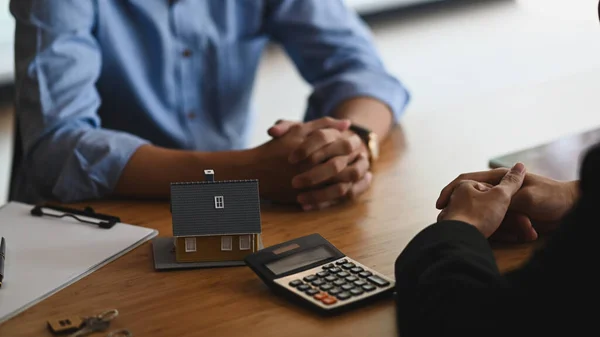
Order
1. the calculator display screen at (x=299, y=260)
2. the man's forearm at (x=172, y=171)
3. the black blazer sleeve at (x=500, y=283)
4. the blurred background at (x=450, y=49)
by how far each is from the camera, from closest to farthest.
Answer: the black blazer sleeve at (x=500, y=283), the calculator display screen at (x=299, y=260), the man's forearm at (x=172, y=171), the blurred background at (x=450, y=49)

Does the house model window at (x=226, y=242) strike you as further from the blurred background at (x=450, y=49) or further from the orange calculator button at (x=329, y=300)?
the blurred background at (x=450, y=49)

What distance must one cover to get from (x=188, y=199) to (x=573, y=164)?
0.68m

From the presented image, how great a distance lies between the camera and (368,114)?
1715 millimetres

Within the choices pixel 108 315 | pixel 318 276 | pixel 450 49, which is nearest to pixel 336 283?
pixel 318 276

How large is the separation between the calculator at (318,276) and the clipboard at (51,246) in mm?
223

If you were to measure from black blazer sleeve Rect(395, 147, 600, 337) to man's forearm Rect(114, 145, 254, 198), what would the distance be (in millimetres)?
471

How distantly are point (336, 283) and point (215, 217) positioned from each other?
0.65ft

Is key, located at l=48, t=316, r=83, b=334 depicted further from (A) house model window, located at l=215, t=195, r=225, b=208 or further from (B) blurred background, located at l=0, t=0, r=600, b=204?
(B) blurred background, located at l=0, t=0, r=600, b=204

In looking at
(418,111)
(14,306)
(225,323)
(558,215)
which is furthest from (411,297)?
(418,111)

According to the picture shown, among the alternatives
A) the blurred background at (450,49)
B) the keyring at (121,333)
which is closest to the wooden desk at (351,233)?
the keyring at (121,333)

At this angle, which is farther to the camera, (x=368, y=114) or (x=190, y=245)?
(x=368, y=114)

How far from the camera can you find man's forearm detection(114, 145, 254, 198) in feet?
4.77

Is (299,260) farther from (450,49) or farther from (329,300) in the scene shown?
(450,49)

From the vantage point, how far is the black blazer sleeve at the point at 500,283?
2.48ft
